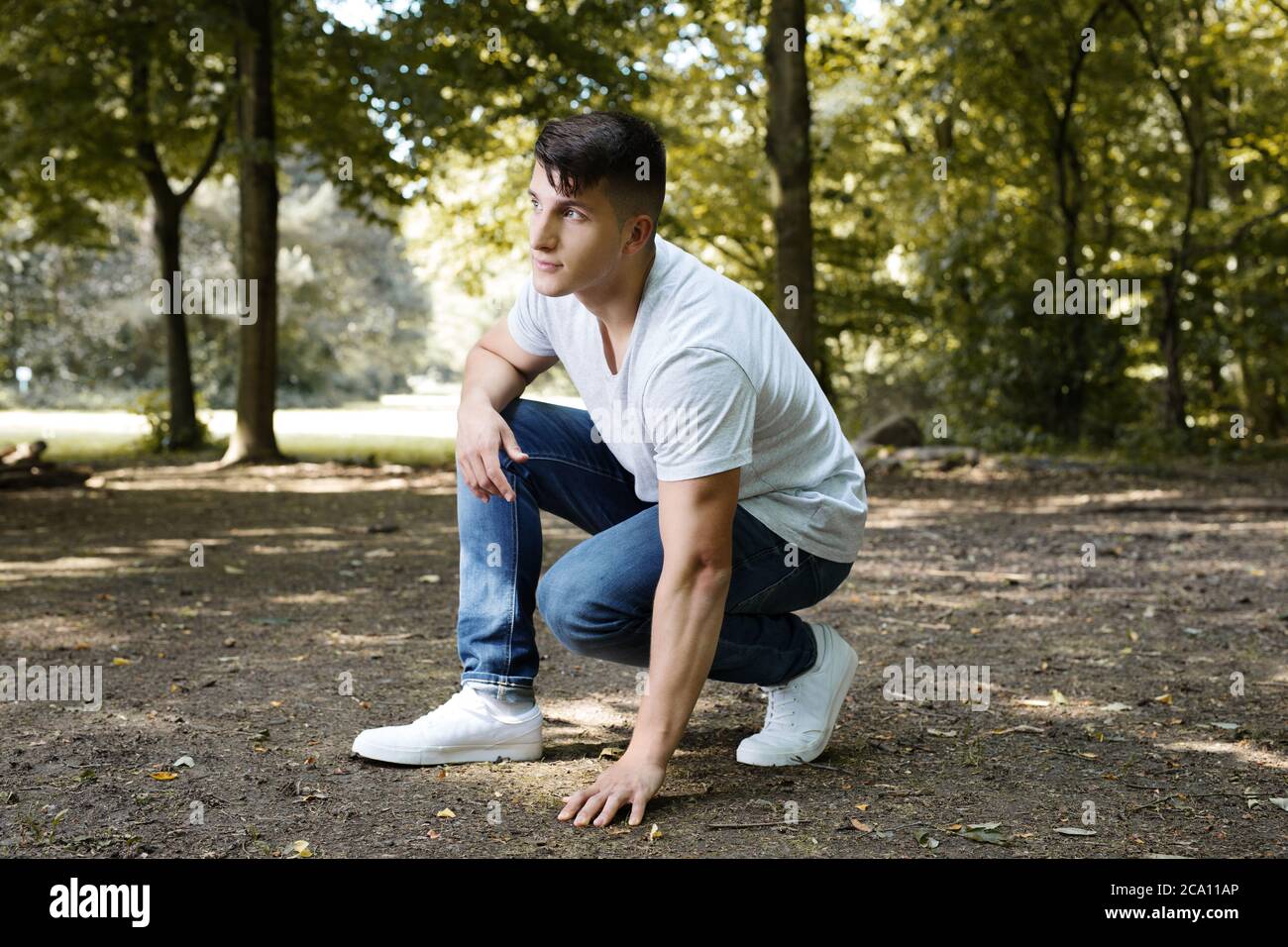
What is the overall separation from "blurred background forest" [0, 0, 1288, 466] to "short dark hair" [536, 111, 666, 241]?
7.93 m

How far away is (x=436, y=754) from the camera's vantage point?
2.96m

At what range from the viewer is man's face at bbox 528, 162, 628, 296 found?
258cm

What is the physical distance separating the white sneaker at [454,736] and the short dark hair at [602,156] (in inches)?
47.1

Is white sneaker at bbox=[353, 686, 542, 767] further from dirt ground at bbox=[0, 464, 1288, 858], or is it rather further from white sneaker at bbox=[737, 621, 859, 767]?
white sneaker at bbox=[737, 621, 859, 767]

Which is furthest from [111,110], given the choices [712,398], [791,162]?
[712,398]

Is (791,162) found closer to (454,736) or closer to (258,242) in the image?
(258,242)

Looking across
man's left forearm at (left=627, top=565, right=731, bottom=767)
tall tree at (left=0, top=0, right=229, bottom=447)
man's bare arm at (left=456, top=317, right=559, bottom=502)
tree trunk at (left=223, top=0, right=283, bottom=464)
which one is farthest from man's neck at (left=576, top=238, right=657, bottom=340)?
tree trunk at (left=223, top=0, right=283, bottom=464)

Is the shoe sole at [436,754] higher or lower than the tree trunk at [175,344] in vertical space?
lower

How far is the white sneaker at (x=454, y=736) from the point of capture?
9.69 feet

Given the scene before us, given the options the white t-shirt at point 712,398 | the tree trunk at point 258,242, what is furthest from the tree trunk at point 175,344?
the white t-shirt at point 712,398

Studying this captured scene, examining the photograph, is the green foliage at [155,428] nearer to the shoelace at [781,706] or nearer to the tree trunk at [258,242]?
the tree trunk at [258,242]

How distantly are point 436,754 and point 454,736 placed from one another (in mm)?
64

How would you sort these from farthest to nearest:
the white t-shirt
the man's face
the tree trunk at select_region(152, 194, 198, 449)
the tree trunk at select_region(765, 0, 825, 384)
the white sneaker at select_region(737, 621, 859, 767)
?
the tree trunk at select_region(152, 194, 198, 449) → the tree trunk at select_region(765, 0, 825, 384) → the white sneaker at select_region(737, 621, 859, 767) → the man's face → the white t-shirt

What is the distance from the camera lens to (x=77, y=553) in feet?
22.1
